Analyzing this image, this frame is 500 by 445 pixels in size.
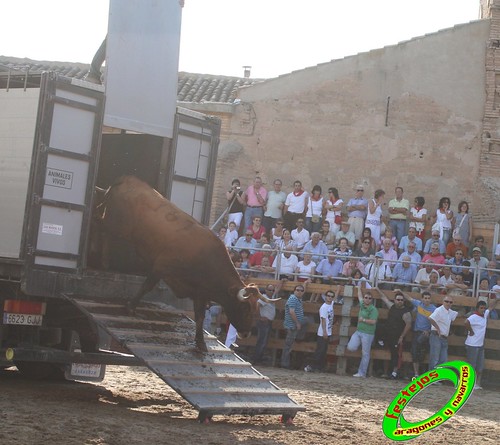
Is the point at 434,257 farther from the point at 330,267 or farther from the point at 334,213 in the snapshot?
the point at 334,213

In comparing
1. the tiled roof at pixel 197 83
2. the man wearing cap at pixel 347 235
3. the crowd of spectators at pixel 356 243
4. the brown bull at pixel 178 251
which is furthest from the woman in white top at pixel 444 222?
the brown bull at pixel 178 251

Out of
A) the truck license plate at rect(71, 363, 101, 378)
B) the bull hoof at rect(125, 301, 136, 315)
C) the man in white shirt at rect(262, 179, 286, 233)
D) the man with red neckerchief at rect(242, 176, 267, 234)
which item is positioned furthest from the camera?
the man with red neckerchief at rect(242, 176, 267, 234)

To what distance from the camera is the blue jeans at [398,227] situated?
947 inches

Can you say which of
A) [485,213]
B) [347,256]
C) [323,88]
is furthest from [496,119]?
[347,256]

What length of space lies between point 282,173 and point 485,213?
17.6 feet

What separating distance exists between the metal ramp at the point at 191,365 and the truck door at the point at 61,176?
596 mm

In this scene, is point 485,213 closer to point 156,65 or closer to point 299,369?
point 299,369

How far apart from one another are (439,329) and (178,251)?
876 centimetres

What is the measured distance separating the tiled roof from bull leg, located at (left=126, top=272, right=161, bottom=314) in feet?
61.7

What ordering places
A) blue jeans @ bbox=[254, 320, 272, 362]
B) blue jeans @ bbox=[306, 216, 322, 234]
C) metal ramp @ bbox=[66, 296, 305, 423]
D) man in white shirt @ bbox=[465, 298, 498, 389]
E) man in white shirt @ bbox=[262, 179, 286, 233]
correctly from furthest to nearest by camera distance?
man in white shirt @ bbox=[262, 179, 286, 233]
blue jeans @ bbox=[306, 216, 322, 234]
blue jeans @ bbox=[254, 320, 272, 362]
man in white shirt @ bbox=[465, 298, 498, 389]
metal ramp @ bbox=[66, 296, 305, 423]

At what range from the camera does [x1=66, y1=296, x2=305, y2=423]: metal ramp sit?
11844mm

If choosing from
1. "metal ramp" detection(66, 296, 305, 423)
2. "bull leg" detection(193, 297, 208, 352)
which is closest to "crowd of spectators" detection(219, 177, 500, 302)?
"bull leg" detection(193, 297, 208, 352)

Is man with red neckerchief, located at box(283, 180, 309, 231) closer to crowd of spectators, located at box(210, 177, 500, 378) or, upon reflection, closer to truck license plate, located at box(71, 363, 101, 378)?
crowd of spectators, located at box(210, 177, 500, 378)

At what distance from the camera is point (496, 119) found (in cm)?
2780
